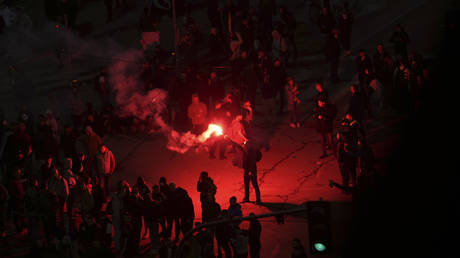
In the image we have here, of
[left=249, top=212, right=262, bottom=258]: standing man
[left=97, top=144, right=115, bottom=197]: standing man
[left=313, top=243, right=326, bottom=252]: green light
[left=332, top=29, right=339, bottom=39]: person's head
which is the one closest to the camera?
[left=313, top=243, right=326, bottom=252]: green light

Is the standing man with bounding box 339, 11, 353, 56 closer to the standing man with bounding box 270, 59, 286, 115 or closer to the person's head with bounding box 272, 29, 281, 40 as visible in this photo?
the person's head with bounding box 272, 29, 281, 40

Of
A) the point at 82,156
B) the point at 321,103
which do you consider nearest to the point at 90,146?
the point at 82,156

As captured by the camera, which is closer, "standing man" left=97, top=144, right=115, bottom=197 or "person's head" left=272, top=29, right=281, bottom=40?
"standing man" left=97, top=144, right=115, bottom=197

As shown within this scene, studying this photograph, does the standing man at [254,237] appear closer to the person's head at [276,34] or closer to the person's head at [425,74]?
the person's head at [425,74]

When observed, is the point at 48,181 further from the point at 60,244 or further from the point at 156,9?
the point at 156,9

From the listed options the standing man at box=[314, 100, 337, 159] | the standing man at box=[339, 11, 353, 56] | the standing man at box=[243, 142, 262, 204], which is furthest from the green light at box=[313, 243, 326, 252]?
the standing man at box=[339, 11, 353, 56]

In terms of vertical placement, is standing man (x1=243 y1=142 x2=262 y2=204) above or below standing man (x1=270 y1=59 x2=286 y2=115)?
below

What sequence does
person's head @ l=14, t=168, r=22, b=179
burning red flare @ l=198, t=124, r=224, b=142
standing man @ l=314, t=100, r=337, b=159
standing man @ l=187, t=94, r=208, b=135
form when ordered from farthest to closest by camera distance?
standing man @ l=187, t=94, r=208, b=135 < burning red flare @ l=198, t=124, r=224, b=142 < standing man @ l=314, t=100, r=337, b=159 < person's head @ l=14, t=168, r=22, b=179

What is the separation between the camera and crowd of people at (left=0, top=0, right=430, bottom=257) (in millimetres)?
15500

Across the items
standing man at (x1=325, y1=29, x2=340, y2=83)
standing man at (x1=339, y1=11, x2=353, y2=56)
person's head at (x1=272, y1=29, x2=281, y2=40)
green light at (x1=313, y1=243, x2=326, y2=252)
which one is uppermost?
standing man at (x1=339, y1=11, x2=353, y2=56)

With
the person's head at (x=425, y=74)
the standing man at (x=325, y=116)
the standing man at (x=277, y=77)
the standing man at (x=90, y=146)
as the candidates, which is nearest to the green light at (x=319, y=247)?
the standing man at (x=325, y=116)

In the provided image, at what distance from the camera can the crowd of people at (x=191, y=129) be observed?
1550 centimetres

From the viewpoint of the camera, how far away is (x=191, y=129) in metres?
22.3

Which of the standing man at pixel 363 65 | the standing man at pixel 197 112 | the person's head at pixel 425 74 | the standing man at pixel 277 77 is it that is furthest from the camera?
the standing man at pixel 277 77
